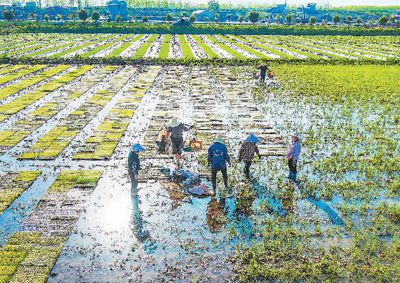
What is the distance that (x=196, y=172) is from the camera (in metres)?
16.1

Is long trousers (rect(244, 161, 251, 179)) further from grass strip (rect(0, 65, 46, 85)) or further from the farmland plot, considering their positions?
the farmland plot

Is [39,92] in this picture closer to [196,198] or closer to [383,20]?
[196,198]

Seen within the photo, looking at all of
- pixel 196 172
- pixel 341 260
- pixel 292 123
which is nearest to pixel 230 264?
pixel 341 260

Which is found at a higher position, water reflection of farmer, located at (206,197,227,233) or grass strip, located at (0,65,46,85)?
grass strip, located at (0,65,46,85)

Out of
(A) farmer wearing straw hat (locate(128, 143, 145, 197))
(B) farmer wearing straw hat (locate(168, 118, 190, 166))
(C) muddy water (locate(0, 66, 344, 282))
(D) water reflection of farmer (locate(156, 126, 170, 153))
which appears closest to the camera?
(C) muddy water (locate(0, 66, 344, 282))

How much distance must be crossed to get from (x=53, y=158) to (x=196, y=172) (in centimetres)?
626

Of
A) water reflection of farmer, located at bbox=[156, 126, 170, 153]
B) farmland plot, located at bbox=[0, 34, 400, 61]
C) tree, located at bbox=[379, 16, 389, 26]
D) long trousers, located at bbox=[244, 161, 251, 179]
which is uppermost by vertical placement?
tree, located at bbox=[379, 16, 389, 26]

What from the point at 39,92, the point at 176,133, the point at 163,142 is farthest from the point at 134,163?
the point at 39,92

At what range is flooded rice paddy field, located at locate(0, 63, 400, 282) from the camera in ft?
35.3

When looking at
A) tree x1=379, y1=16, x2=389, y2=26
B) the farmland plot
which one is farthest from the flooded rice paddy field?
tree x1=379, y1=16, x2=389, y2=26

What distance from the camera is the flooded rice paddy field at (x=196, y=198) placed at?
10750mm

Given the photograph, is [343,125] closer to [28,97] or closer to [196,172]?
[196,172]

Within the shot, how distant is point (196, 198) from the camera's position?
14.2 metres

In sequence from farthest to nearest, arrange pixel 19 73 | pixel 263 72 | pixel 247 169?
pixel 19 73 → pixel 263 72 → pixel 247 169
